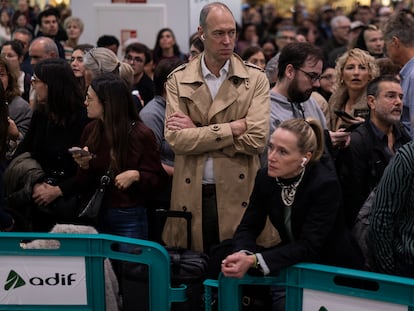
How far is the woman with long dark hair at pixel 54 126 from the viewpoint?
466cm

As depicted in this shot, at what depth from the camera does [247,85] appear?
4.11m

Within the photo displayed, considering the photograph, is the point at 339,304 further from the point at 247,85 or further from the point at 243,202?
the point at 247,85

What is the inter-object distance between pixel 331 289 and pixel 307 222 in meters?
0.41

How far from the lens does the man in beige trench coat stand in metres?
3.99

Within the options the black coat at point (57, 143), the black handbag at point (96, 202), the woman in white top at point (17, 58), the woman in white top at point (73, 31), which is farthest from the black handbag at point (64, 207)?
the woman in white top at point (73, 31)

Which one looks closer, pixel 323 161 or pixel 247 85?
pixel 323 161

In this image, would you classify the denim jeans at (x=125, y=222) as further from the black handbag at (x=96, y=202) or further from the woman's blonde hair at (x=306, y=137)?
the woman's blonde hair at (x=306, y=137)

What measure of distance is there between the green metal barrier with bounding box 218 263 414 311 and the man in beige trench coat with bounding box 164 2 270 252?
80 cm

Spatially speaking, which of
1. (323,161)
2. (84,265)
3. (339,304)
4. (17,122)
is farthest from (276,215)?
(17,122)

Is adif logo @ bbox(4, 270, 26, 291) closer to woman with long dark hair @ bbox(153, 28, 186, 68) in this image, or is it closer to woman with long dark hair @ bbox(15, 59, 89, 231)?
woman with long dark hair @ bbox(15, 59, 89, 231)

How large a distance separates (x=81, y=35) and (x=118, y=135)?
5646 mm

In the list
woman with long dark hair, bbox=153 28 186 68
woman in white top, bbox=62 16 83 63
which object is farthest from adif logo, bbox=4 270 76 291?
woman in white top, bbox=62 16 83 63

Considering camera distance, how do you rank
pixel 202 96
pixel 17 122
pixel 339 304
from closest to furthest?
pixel 339 304 < pixel 202 96 < pixel 17 122

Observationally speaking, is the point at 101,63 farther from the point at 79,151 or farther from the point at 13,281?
the point at 13,281
